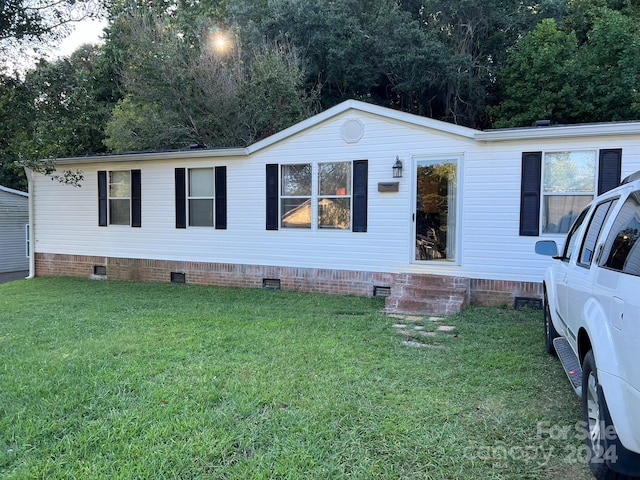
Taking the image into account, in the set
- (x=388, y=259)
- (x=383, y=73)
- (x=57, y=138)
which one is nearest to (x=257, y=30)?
(x=383, y=73)

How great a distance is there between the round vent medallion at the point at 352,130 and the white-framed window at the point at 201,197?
3.03 meters

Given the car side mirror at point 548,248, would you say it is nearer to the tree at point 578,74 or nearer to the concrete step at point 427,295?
the concrete step at point 427,295

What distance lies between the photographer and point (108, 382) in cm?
361

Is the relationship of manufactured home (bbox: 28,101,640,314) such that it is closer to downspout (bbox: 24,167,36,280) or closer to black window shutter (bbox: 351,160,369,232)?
black window shutter (bbox: 351,160,369,232)

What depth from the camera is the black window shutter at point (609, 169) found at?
6.30m

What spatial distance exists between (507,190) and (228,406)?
563 cm

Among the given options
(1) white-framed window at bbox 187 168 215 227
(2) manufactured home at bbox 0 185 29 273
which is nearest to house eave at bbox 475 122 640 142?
(1) white-framed window at bbox 187 168 215 227

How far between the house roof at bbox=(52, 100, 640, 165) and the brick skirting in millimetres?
2286

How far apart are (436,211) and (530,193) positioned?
1527mm

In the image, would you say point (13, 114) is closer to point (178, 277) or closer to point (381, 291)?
point (178, 277)

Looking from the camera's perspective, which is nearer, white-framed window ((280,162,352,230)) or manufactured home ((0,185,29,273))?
white-framed window ((280,162,352,230))

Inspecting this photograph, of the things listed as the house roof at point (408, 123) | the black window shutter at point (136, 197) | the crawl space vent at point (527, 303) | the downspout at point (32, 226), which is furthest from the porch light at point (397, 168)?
the downspout at point (32, 226)

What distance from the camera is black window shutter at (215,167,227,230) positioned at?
9023mm

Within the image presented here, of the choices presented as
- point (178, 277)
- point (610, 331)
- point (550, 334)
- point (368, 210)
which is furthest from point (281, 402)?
point (178, 277)
